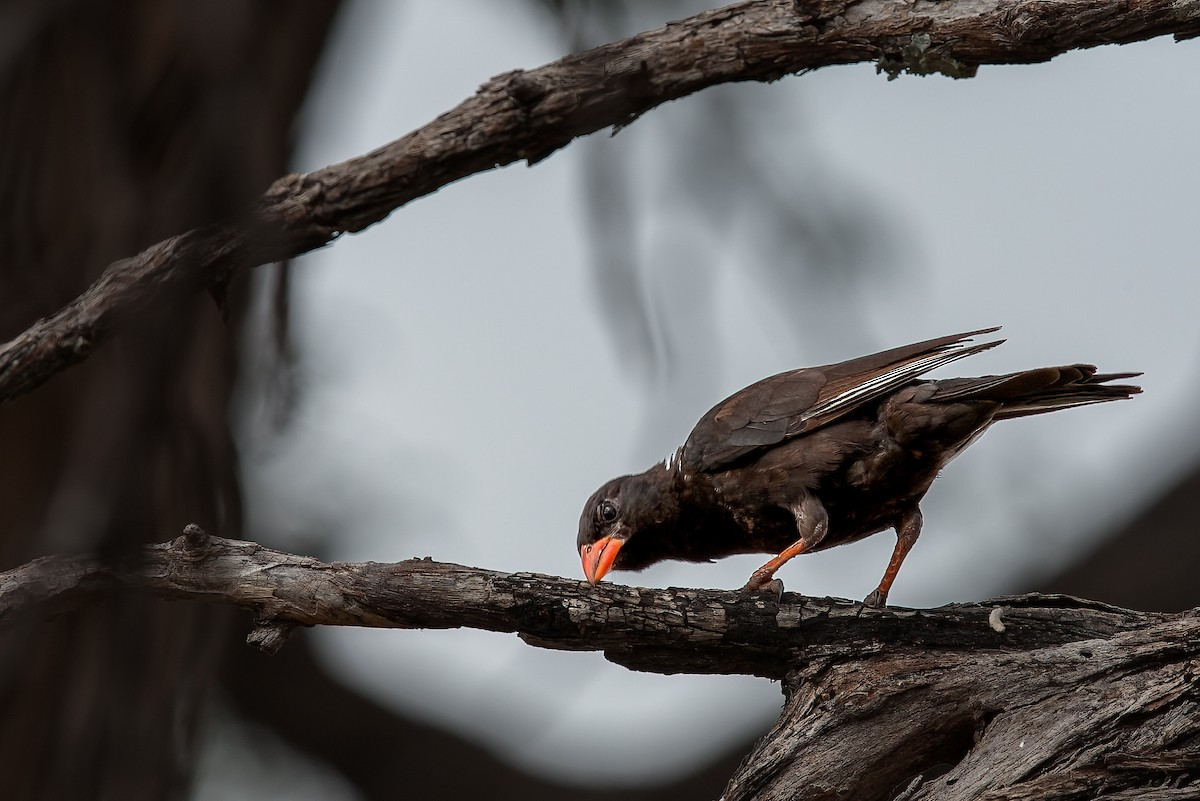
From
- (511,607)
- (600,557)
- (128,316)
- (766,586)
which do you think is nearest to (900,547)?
(766,586)

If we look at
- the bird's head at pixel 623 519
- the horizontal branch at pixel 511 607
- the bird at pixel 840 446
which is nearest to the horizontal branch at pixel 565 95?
the horizontal branch at pixel 511 607

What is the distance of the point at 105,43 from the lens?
6.23 feet

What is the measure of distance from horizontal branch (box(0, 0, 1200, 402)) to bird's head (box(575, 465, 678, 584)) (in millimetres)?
1533

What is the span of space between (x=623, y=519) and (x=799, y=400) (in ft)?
3.17

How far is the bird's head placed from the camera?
16.2ft

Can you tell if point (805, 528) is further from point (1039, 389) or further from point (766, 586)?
point (1039, 389)

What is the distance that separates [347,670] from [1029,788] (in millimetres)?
4041

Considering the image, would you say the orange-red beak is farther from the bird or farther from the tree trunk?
the tree trunk

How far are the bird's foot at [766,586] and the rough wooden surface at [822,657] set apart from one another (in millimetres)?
80

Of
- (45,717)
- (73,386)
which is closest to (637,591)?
(45,717)

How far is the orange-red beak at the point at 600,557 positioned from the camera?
5.09 metres

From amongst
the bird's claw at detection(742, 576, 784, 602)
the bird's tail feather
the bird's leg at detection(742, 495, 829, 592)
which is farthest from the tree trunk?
the bird's tail feather

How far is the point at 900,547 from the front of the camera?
434 cm

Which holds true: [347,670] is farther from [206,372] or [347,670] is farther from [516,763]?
[206,372]
